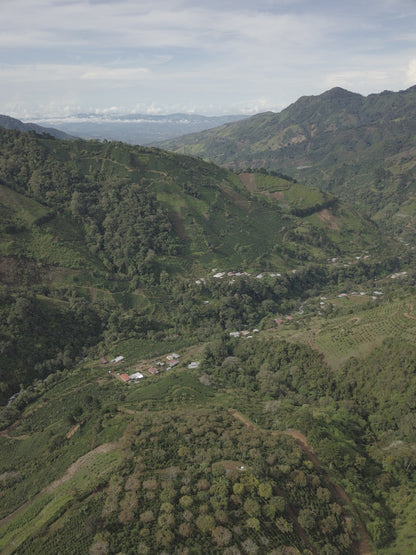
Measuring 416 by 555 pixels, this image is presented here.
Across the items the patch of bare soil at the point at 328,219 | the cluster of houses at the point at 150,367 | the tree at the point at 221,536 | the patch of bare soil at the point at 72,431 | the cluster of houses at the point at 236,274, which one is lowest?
the cluster of houses at the point at 150,367

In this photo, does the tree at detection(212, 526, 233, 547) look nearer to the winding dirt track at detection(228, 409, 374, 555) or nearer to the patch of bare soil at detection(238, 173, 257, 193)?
the winding dirt track at detection(228, 409, 374, 555)

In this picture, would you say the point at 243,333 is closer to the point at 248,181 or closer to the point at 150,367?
the point at 150,367

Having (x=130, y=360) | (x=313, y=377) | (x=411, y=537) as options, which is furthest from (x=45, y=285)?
(x=411, y=537)

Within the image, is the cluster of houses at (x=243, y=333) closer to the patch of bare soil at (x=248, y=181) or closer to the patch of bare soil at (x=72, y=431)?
the patch of bare soil at (x=72, y=431)

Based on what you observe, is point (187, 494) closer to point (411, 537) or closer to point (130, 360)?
point (411, 537)

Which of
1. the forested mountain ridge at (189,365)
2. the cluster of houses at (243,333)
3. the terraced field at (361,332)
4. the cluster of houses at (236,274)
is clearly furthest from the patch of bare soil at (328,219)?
the cluster of houses at (243,333)

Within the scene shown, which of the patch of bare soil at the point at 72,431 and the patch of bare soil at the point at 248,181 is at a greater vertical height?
the patch of bare soil at the point at 248,181

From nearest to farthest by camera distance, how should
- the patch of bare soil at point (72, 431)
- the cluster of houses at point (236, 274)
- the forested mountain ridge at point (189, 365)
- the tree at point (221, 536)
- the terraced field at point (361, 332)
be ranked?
the tree at point (221, 536)
the forested mountain ridge at point (189, 365)
the patch of bare soil at point (72, 431)
the terraced field at point (361, 332)
the cluster of houses at point (236, 274)

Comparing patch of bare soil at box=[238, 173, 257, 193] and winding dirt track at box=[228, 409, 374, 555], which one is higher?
patch of bare soil at box=[238, 173, 257, 193]

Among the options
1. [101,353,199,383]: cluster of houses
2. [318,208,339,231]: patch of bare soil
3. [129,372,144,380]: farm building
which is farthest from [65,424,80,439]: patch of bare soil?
[318,208,339,231]: patch of bare soil
